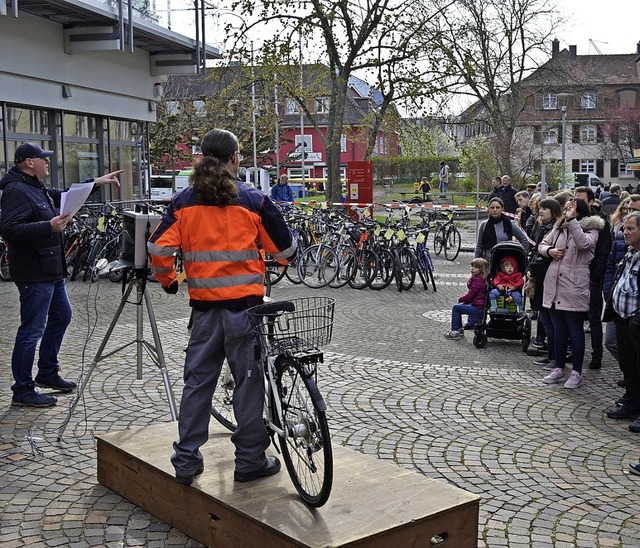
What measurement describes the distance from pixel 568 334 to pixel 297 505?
505 centimetres

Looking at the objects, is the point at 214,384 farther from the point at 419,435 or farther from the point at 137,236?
the point at 419,435

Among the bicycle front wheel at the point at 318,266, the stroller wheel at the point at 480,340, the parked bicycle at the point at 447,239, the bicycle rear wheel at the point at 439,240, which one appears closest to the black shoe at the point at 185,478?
the stroller wheel at the point at 480,340

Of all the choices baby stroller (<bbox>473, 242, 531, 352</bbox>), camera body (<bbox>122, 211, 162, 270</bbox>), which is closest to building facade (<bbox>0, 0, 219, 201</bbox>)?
baby stroller (<bbox>473, 242, 531, 352</bbox>)

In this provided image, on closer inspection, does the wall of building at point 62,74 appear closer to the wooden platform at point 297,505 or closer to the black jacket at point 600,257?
the black jacket at point 600,257

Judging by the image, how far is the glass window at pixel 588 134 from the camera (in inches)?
3238

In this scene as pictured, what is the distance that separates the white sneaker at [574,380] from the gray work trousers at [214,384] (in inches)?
174

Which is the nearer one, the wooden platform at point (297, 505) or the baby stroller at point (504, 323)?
the wooden platform at point (297, 505)

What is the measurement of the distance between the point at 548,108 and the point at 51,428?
72.5 meters

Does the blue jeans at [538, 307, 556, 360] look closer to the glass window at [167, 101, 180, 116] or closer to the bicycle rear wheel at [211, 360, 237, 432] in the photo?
the bicycle rear wheel at [211, 360, 237, 432]

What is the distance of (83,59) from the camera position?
1981 cm

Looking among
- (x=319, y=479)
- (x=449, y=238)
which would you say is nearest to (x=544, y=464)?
(x=319, y=479)

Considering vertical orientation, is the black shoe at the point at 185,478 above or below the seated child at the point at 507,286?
below

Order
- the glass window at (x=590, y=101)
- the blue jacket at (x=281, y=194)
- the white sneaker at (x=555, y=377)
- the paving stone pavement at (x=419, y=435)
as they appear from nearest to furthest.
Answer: the paving stone pavement at (x=419, y=435) < the white sneaker at (x=555, y=377) < the blue jacket at (x=281, y=194) < the glass window at (x=590, y=101)

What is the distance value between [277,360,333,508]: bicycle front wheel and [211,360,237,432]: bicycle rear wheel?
107 centimetres
